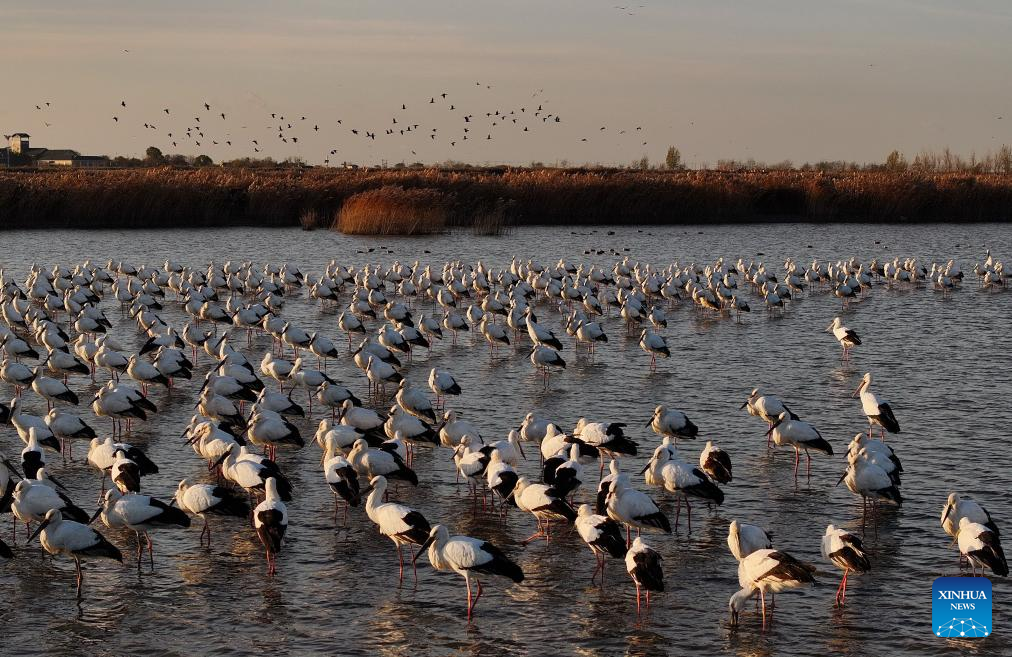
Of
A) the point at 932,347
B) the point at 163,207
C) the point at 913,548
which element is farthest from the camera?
the point at 163,207

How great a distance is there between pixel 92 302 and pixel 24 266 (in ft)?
38.7

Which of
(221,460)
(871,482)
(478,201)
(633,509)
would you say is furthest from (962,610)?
(478,201)

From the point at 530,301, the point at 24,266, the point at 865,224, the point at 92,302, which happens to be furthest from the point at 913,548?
the point at 865,224

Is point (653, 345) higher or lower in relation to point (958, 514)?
higher

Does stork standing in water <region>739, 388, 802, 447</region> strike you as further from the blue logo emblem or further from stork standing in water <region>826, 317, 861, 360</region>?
stork standing in water <region>826, 317, 861, 360</region>

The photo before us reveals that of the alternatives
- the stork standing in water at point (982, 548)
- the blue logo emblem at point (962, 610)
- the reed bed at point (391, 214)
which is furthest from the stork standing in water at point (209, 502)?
the reed bed at point (391, 214)

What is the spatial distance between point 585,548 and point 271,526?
317cm

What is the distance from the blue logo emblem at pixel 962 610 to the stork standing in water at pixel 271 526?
590 centimetres

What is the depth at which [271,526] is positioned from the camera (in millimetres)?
10617

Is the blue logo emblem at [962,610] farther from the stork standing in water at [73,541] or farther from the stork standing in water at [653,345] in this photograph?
the stork standing in water at [653,345]

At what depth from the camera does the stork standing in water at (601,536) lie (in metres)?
10.3

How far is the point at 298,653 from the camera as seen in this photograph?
9.16 meters

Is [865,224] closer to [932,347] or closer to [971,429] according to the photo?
[932,347]

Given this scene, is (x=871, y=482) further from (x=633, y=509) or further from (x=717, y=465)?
(x=633, y=509)
